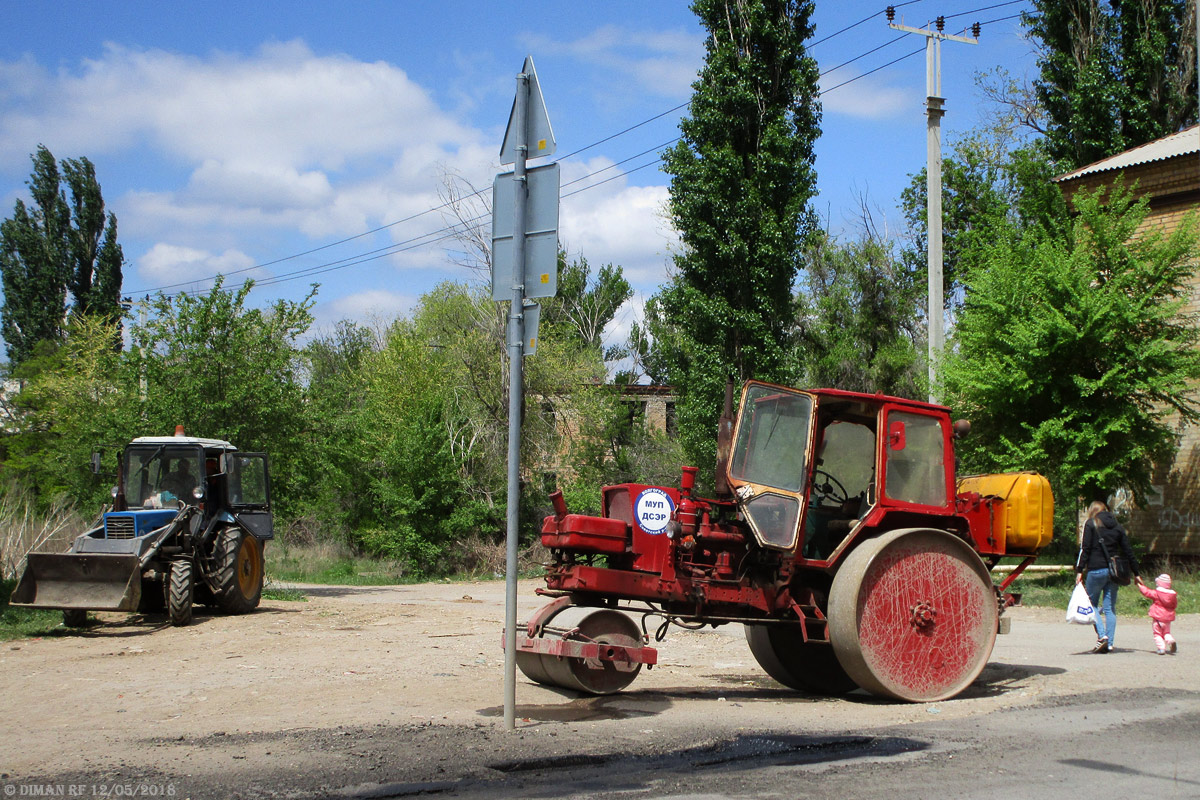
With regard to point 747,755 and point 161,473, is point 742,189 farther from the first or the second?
point 747,755

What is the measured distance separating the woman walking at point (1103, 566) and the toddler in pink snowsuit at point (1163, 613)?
431mm

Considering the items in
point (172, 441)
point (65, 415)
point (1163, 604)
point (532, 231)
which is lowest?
point (1163, 604)

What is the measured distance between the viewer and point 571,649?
7750 mm

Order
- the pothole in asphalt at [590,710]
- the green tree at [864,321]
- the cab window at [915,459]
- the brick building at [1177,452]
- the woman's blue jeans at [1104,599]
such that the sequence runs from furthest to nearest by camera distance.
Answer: the green tree at [864,321] < the brick building at [1177,452] < the woman's blue jeans at [1104,599] < the cab window at [915,459] < the pothole in asphalt at [590,710]

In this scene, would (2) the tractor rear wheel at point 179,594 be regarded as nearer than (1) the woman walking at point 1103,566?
No

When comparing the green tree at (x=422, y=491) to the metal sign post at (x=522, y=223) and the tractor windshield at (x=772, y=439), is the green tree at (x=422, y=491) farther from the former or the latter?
the metal sign post at (x=522, y=223)

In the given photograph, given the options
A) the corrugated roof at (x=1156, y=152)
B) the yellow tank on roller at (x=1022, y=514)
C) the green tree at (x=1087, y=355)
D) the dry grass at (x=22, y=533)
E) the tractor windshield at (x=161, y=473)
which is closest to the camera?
the yellow tank on roller at (x=1022, y=514)

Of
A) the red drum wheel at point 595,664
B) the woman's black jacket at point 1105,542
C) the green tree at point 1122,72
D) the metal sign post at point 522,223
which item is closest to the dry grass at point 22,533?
the red drum wheel at point 595,664

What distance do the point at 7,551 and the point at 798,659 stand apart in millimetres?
16045

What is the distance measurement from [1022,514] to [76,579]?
40.9 feet

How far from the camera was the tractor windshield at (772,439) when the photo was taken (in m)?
8.67

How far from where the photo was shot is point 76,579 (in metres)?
14.2

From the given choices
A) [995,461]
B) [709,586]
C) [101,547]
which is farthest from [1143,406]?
[101,547]

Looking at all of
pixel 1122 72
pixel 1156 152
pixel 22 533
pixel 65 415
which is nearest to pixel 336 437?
pixel 22 533
